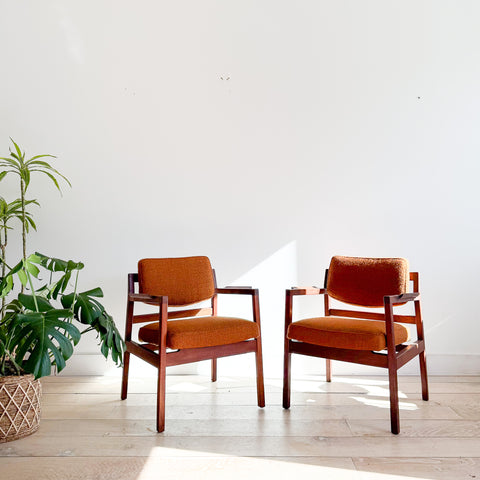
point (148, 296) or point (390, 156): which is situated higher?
point (390, 156)

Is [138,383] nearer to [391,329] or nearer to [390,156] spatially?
[391,329]

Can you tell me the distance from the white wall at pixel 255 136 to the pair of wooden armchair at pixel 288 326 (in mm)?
414

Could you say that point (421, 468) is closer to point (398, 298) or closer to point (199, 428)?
point (398, 298)

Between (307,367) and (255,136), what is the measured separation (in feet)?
5.53

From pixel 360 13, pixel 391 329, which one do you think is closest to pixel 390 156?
pixel 360 13

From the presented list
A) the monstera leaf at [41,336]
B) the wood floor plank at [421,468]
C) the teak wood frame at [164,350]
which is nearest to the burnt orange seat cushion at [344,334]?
the teak wood frame at [164,350]

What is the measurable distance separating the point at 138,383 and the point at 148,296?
34.9 inches

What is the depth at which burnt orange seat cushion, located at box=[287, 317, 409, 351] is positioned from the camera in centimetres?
223

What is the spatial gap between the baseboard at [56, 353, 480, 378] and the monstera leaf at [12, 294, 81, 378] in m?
1.19

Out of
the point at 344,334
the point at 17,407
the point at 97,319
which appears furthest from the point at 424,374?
the point at 17,407

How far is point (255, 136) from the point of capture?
3.22 meters

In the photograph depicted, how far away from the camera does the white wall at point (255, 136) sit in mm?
3186

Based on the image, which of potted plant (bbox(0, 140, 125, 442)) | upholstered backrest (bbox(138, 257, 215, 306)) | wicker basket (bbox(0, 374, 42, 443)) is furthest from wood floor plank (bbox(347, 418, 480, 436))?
wicker basket (bbox(0, 374, 42, 443))

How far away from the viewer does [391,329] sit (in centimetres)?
221
